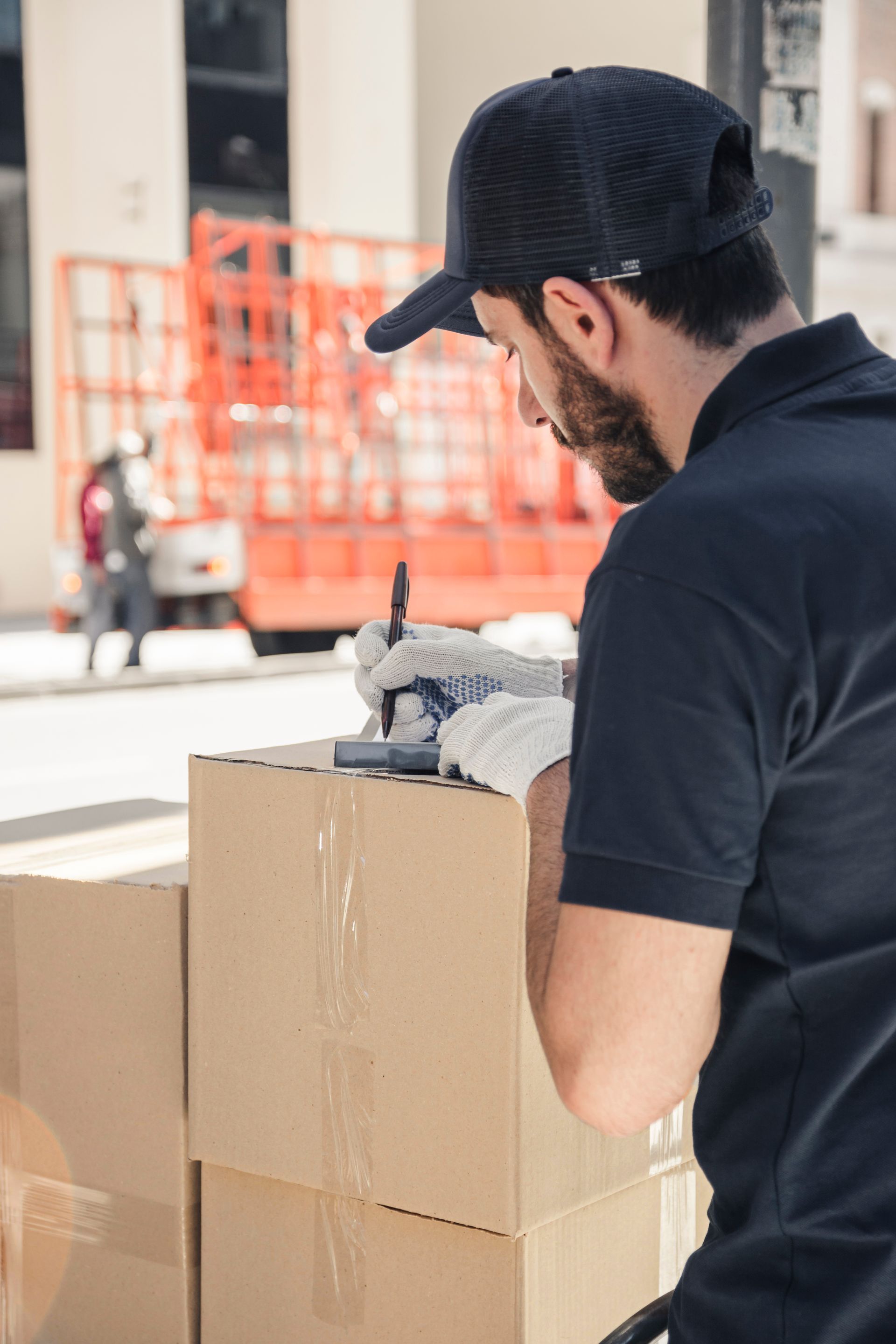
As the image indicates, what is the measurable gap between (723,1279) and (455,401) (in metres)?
9.52

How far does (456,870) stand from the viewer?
1.29 m

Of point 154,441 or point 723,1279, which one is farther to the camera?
point 154,441

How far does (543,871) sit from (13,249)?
16905 millimetres

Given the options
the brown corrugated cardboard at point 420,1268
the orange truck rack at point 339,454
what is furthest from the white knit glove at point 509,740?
the orange truck rack at point 339,454

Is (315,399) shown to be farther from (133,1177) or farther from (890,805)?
(890,805)

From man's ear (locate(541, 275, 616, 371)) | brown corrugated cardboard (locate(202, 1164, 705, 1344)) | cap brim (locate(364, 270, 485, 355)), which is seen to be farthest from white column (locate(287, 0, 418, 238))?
man's ear (locate(541, 275, 616, 371))

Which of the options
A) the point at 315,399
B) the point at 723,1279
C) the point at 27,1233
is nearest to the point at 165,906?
the point at 27,1233

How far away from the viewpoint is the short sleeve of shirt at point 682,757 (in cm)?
84

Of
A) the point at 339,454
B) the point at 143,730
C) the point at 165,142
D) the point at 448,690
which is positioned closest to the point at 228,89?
the point at 165,142

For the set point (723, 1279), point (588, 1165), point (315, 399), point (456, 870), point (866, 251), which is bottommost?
point (588, 1165)

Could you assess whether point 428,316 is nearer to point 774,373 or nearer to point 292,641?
point 774,373

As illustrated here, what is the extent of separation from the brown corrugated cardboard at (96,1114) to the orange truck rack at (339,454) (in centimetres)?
674

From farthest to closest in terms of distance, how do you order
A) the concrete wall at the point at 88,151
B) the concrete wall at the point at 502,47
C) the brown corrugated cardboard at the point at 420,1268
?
the concrete wall at the point at 502,47
the concrete wall at the point at 88,151
the brown corrugated cardboard at the point at 420,1268

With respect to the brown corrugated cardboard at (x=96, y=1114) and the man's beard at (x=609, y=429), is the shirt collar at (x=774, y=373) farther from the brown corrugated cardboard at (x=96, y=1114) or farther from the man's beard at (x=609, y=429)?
the brown corrugated cardboard at (x=96, y=1114)
